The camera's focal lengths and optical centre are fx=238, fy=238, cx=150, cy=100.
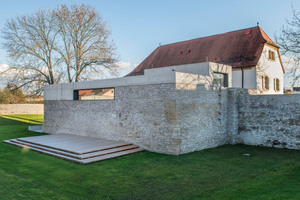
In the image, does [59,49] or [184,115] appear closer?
[184,115]

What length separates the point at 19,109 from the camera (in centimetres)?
3706

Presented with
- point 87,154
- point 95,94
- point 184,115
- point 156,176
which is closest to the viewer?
point 156,176

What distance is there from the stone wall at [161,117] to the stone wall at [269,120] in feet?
3.59

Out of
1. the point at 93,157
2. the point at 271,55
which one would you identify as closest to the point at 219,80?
the point at 93,157

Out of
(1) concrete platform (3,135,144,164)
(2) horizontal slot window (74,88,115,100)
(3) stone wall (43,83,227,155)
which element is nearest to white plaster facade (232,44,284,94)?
(3) stone wall (43,83,227,155)

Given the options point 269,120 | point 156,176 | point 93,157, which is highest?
point 269,120

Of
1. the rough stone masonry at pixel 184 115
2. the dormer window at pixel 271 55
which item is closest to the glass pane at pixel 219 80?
the rough stone masonry at pixel 184 115

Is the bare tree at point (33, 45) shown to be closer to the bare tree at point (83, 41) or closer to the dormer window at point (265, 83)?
the bare tree at point (83, 41)

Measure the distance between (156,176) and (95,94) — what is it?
8.14 metres

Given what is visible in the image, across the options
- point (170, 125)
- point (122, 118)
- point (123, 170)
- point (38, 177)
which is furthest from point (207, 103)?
point (38, 177)

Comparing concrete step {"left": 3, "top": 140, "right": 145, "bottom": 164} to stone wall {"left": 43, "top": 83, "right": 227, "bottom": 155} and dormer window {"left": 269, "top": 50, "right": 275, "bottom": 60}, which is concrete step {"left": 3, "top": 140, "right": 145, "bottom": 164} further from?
dormer window {"left": 269, "top": 50, "right": 275, "bottom": 60}

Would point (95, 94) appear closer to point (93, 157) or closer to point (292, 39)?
point (93, 157)

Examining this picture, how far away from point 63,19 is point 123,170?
63.1 ft

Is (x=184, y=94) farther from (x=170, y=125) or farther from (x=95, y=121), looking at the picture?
(x=95, y=121)
